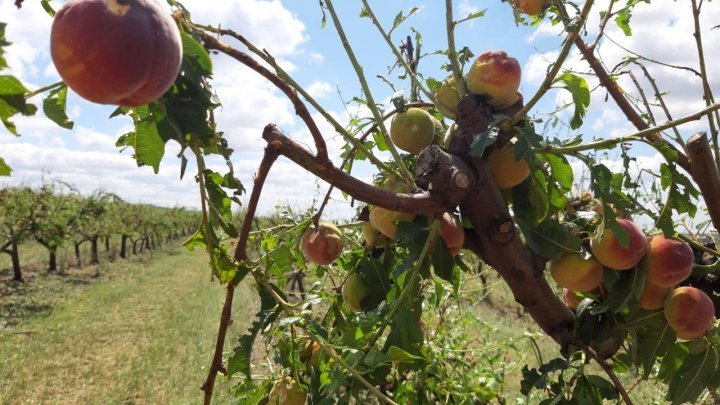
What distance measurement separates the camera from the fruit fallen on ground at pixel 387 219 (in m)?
1.15

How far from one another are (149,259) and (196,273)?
13.5ft

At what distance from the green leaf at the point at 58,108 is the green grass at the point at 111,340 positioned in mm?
5972

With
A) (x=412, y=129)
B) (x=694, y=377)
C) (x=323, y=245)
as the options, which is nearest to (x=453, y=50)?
(x=412, y=129)

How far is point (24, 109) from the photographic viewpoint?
1.79ft

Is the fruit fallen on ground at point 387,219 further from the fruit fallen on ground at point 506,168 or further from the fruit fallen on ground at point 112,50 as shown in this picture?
the fruit fallen on ground at point 112,50

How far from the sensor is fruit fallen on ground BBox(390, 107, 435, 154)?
1.27 meters

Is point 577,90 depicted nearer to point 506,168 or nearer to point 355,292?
point 506,168

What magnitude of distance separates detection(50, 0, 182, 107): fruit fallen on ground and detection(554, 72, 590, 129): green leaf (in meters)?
0.92

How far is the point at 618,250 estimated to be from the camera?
1.14 metres

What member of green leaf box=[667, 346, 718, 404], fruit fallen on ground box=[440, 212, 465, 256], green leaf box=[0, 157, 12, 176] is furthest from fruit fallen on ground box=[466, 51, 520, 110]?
green leaf box=[0, 157, 12, 176]

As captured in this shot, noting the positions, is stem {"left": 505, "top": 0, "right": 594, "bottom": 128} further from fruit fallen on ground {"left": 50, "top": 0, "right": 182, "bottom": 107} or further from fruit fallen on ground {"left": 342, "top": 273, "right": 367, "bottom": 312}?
fruit fallen on ground {"left": 50, "top": 0, "right": 182, "bottom": 107}

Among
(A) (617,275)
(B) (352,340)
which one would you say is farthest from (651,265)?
(B) (352,340)

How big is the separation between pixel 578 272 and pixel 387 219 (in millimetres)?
460

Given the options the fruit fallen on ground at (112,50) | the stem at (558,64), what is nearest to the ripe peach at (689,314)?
the stem at (558,64)
